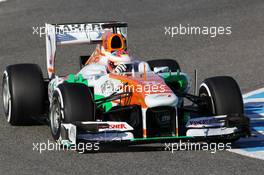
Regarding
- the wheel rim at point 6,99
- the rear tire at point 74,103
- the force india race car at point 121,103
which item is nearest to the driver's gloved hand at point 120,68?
the force india race car at point 121,103

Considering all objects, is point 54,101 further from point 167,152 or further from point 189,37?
point 189,37

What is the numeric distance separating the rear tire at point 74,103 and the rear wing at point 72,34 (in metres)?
2.08

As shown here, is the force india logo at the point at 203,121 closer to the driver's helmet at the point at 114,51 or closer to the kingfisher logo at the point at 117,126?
the kingfisher logo at the point at 117,126

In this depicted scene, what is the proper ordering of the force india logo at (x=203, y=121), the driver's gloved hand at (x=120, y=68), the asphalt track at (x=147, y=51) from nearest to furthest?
the asphalt track at (x=147, y=51)
the force india logo at (x=203, y=121)
the driver's gloved hand at (x=120, y=68)

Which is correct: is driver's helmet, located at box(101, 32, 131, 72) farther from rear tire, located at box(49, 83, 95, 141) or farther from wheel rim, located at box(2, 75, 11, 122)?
wheel rim, located at box(2, 75, 11, 122)

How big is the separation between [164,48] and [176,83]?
6.67 m

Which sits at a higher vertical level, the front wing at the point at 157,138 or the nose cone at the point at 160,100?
the nose cone at the point at 160,100

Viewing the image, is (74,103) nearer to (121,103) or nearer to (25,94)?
(121,103)

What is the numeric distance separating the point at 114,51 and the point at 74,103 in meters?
1.86

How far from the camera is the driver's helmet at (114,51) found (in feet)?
46.1

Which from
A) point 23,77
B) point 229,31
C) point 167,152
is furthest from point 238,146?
point 229,31

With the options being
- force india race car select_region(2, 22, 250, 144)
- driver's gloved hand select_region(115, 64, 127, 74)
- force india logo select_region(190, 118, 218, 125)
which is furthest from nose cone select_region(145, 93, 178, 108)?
driver's gloved hand select_region(115, 64, 127, 74)

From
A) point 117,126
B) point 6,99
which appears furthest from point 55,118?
point 6,99

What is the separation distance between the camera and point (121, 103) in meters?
13.1
